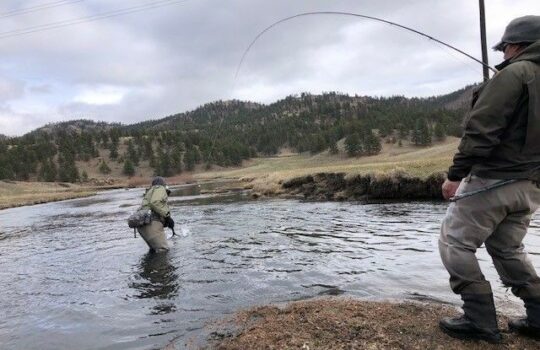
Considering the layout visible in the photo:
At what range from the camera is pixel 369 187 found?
87.3ft

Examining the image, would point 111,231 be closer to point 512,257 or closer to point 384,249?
point 384,249

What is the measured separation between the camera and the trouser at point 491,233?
4.82 metres

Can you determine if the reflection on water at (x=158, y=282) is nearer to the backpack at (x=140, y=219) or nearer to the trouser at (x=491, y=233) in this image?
the backpack at (x=140, y=219)

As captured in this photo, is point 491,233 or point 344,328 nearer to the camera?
point 491,233

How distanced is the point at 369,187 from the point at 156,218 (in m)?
16.0

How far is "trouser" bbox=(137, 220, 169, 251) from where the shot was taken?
1346 centimetres

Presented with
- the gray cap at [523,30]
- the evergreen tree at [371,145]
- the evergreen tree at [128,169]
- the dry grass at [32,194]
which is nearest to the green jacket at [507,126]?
the gray cap at [523,30]

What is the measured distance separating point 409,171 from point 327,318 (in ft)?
67.9

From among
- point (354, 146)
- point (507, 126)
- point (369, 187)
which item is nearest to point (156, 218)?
point (507, 126)

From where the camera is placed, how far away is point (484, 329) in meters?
4.88

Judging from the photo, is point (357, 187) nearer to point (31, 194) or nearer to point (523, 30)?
point (523, 30)

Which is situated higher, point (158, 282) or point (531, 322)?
point (531, 322)

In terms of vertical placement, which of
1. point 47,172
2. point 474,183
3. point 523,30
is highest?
point 47,172

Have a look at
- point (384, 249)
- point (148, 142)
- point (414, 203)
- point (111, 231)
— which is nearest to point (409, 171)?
Answer: point (414, 203)
